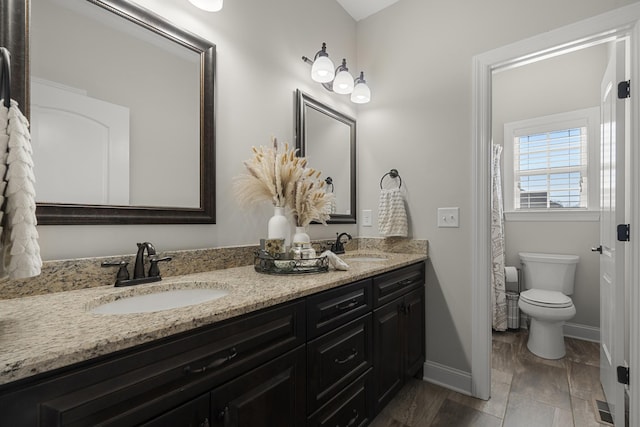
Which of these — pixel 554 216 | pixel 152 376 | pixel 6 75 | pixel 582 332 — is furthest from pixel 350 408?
pixel 554 216

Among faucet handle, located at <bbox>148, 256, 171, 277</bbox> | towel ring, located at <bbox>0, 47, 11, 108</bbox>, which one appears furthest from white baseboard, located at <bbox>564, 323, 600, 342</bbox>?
towel ring, located at <bbox>0, 47, 11, 108</bbox>

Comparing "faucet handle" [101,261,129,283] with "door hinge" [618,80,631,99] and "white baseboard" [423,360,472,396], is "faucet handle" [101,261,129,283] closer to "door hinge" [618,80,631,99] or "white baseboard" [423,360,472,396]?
"white baseboard" [423,360,472,396]

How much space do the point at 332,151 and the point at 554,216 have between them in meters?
2.33

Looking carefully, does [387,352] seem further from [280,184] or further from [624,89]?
[624,89]

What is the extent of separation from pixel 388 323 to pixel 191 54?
1.65 metres

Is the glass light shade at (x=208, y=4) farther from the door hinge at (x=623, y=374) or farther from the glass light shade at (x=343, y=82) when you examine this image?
the door hinge at (x=623, y=374)

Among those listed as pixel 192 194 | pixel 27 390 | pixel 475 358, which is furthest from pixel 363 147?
pixel 27 390

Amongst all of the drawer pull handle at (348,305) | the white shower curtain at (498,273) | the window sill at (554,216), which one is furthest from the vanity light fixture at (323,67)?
the window sill at (554,216)

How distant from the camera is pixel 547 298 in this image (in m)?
2.42

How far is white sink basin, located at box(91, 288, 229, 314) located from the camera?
963mm

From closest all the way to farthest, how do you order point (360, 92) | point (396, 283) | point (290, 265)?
1. point (290, 265)
2. point (396, 283)
3. point (360, 92)

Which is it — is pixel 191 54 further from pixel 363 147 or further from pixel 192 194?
pixel 363 147

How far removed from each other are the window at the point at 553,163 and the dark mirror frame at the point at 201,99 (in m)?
3.10

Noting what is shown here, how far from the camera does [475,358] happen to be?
6.17 feet
